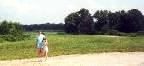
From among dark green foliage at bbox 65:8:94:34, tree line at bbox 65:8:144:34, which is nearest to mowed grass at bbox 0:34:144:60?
tree line at bbox 65:8:144:34

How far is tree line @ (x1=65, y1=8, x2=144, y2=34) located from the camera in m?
106

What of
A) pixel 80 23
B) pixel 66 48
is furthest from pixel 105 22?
pixel 66 48

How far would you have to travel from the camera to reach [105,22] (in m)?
114

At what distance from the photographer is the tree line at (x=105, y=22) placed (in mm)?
105588

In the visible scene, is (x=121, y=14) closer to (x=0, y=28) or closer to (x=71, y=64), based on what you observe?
(x=0, y=28)

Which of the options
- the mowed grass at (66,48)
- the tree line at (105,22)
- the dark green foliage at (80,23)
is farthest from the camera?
the dark green foliage at (80,23)

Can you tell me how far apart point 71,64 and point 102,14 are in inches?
3863

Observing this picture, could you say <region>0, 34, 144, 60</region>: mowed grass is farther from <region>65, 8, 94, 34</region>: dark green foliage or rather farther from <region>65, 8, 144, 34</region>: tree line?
<region>65, 8, 94, 34</region>: dark green foliage

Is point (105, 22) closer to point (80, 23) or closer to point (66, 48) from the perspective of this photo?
point (80, 23)

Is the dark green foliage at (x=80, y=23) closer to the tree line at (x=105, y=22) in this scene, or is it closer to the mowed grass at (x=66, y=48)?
the tree line at (x=105, y=22)

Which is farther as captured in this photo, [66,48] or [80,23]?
[80,23]

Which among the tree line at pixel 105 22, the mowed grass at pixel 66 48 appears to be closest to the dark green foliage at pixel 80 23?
the tree line at pixel 105 22

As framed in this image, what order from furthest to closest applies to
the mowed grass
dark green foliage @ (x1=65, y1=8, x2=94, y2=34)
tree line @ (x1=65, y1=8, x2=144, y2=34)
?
dark green foliage @ (x1=65, y1=8, x2=94, y2=34) < tree line @ (x1=65, y1=8, x2=144, y2=34) < the mowed grass

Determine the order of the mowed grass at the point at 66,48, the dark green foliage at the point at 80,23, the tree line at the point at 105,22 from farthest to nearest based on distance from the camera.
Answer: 1. the dark green foliage at the point at 80,23
2. the tree line at the point at 105,22
3. the mowed grass at the point at 66,48
